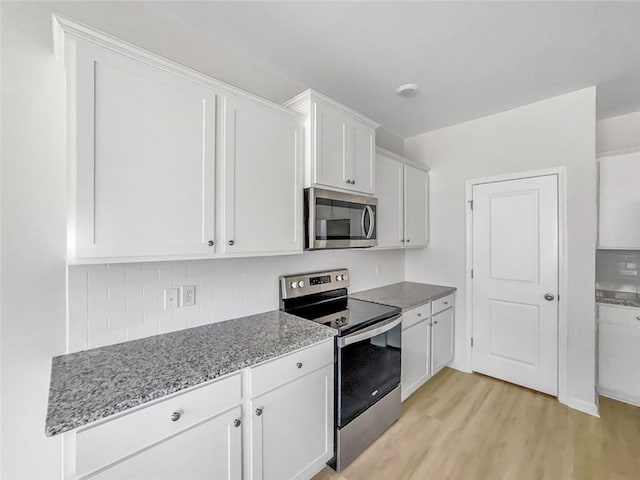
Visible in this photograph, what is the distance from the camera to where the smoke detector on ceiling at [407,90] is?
91.7 inches

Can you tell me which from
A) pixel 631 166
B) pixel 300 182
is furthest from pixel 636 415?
pixel 300 182

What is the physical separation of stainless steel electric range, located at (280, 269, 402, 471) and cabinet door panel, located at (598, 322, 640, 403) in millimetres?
1950

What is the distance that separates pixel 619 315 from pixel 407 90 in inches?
105

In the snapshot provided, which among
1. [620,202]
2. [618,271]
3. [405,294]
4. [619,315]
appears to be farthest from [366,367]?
[618,271]

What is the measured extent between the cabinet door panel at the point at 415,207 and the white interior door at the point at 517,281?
507 millimetres

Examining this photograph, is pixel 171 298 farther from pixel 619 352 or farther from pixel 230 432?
pixel 619 352

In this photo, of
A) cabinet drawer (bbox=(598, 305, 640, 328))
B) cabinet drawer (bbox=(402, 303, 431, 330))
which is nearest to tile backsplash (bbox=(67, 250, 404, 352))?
cabinet drawer (bbox=(402, 303, 431, 330))

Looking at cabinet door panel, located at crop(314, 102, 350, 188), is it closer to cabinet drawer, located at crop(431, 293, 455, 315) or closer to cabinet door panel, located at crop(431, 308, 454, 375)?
cabinet drawer, located at crop(431, 293, 455, 315)

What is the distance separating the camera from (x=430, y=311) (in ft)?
8.89

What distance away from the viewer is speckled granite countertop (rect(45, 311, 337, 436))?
0.95 meters

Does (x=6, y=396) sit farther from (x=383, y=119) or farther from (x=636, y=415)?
(x=636, y=415)

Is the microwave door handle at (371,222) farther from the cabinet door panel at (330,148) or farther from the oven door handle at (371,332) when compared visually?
the oven door handle at (371,332)

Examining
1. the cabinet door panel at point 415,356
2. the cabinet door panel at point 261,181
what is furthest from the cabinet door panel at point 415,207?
the cabinet door panel at point 261,181

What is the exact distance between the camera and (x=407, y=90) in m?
2.39
